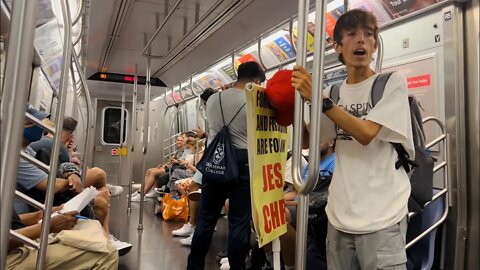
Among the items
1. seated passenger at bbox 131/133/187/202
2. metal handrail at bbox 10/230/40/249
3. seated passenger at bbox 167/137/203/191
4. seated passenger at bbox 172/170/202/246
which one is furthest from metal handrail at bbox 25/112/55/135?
seated passenger at bbox 131/133/187/202

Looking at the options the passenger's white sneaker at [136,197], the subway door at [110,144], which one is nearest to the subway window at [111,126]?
the subway door at [110,144]

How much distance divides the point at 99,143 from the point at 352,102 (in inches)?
350

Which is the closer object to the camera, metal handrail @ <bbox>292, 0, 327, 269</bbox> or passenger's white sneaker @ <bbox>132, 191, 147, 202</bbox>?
metal handrail @ <bbox>292, 0, 327, 269</bbox>

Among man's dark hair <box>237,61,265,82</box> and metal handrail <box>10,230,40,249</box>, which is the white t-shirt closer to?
metal handrail <box>10,230,40,249</box>

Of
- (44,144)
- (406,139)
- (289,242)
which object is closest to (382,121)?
(406,139)

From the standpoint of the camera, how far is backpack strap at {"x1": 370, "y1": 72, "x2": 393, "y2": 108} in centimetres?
121

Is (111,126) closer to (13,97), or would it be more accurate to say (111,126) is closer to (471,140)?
(471,140)

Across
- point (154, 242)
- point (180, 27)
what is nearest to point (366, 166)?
point (154, 242)

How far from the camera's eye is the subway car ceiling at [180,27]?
348cm

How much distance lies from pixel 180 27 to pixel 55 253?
9.89ft

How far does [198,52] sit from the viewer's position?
16.8ft

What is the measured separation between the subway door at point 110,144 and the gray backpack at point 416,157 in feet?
27.5

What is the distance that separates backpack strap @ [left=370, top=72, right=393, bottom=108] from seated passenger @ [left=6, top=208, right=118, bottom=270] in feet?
4.88

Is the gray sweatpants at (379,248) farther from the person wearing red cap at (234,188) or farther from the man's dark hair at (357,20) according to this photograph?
the person wearing red cap at (234,188)
